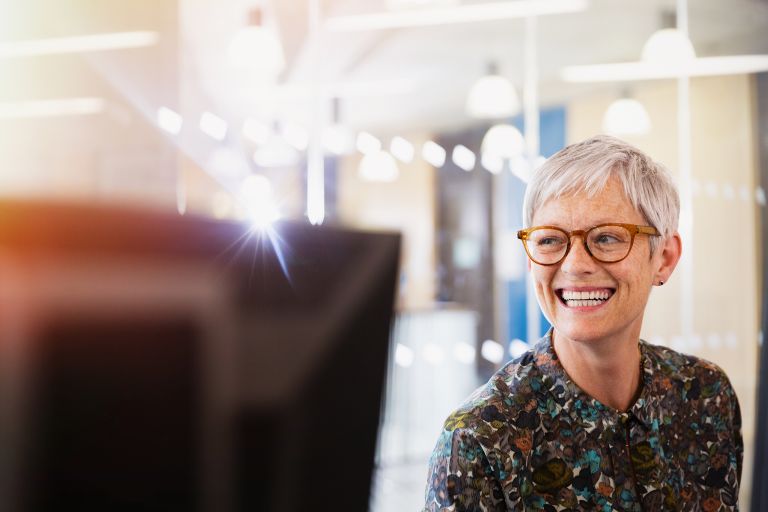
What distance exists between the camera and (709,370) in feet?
4.19

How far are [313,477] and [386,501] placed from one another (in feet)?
9.36

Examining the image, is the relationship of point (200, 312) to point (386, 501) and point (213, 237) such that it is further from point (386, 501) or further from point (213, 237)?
point (386, 501)

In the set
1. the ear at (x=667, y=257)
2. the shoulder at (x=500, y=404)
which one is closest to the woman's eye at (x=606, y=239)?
the ear at (x=667, y=257)

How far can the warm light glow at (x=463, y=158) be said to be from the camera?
11.2 feet

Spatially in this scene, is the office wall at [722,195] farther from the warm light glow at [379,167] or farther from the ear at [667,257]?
the ear at [667,257]

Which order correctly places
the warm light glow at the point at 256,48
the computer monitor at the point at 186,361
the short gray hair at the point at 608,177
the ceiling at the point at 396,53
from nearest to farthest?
1. the computer monitor at the point at 186,361
2. the short gray hair at the point at 608,177
3. the warm light glow at the point at 256,48
4. the ceiling at the point at 396,53

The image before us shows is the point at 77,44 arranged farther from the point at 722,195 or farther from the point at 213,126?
the point at 722,195

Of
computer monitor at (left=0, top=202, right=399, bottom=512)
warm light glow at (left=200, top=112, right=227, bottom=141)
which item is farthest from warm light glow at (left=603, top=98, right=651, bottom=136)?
computer monitor at (left=0, top=202, right=399, bottom=512)

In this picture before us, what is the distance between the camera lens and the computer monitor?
370mm

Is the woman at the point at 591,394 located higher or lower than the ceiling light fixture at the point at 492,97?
lower

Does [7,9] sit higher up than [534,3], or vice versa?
[534,3]

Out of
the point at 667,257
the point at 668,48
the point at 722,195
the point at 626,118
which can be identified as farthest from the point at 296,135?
the point at 667,257

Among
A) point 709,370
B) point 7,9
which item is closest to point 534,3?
point 7,9

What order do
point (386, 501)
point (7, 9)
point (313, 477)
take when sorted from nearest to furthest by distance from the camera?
point (313, 477) < point (7, 9) < point (386, 501)
